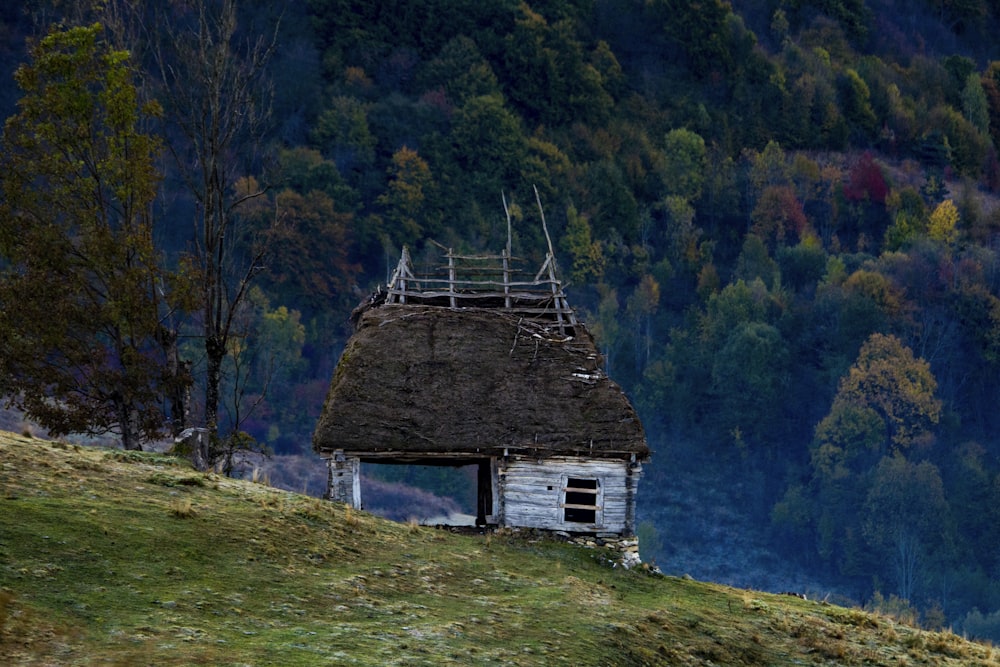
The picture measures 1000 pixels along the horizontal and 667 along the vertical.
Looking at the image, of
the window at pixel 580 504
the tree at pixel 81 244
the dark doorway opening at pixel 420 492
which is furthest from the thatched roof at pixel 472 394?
the dark doorway opening at pixel 420 492

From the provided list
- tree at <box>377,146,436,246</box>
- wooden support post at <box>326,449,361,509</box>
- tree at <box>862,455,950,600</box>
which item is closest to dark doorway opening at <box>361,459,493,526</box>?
tree at <box>377,146,436,246</box>

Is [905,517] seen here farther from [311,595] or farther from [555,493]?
[311,595]

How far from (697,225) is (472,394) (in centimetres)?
12505

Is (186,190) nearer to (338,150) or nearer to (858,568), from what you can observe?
(338,150)

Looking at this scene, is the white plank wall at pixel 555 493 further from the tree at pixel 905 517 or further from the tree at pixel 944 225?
the tree at pixel 944 225

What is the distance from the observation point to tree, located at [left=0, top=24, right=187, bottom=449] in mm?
40938

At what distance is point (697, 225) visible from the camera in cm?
16262

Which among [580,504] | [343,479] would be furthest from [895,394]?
[343,479]

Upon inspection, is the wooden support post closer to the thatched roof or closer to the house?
the house

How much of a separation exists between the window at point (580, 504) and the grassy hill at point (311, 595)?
1296mm

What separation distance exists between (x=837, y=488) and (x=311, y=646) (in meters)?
107

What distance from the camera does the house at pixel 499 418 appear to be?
3869 centimetres

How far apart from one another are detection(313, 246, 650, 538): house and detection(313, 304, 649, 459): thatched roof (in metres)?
0.03

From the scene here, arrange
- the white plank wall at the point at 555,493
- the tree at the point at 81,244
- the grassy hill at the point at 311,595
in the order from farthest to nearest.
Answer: the tree at the point at 81,244, the white plank wall at the point at 555,493, the grassy hill at the point at 311,595
